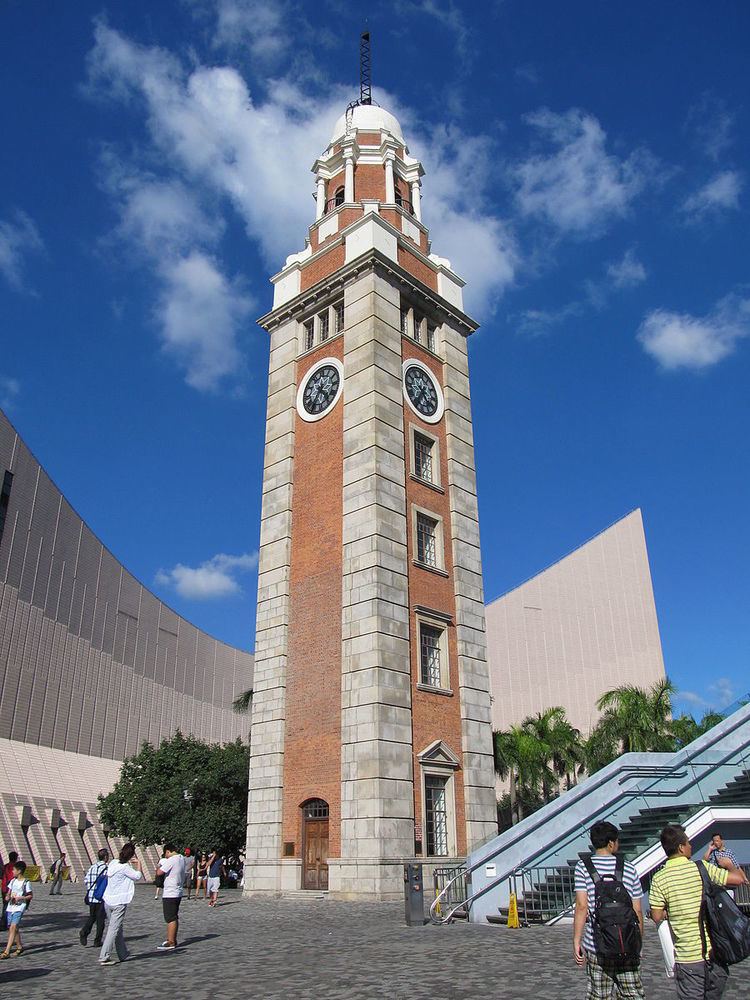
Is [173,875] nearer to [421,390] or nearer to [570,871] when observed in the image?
[570,871]

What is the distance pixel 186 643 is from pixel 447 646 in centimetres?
4418

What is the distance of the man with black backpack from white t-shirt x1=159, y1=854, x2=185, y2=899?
330 inches

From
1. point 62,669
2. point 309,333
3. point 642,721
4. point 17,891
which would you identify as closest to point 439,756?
point 17,891

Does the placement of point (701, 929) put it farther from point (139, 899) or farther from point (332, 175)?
point (332, 175)

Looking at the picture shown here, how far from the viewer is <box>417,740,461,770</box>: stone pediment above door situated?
22.7 metres

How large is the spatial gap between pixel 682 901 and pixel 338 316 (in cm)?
2555

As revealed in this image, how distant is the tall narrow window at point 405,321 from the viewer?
28.8 metres

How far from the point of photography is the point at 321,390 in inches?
1109

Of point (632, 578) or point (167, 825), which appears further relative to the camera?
point (632, 578)

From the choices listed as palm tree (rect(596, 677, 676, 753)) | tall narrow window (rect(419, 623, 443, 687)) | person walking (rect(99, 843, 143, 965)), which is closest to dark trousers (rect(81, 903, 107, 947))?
person walking (rect(99, 843, 143, 965))

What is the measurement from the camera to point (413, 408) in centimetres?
2764

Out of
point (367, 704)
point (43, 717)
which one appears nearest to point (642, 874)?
point (367, 704)

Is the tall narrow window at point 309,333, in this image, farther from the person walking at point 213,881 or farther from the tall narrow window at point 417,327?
the person walking at point 213,881

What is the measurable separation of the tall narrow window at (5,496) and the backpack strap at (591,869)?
41.3 meters
